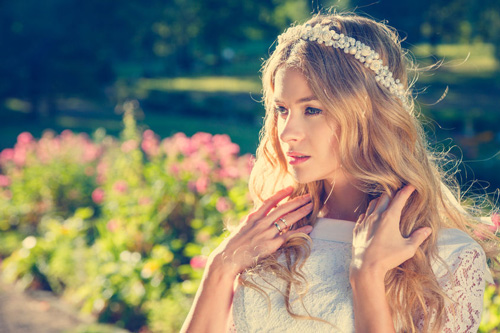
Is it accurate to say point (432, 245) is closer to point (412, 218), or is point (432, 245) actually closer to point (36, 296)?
point (412, 218)

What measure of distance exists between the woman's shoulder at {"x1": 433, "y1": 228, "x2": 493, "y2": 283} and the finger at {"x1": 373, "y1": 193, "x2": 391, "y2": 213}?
24cm

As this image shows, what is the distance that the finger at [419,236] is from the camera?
1818 millimetres

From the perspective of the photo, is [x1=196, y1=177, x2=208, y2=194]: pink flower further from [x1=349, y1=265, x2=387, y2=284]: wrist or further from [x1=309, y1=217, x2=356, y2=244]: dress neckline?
[x1=349, y1=265, x2=387, y2=284]: wrist

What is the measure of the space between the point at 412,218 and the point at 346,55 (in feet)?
2.03

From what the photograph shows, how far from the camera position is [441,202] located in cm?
213

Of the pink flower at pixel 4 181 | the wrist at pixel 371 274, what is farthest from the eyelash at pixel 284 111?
the pink flower at pixel 4 181

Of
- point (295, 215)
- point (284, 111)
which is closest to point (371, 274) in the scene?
point (295, 215)

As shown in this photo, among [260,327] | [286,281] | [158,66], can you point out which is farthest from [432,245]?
[158,66]

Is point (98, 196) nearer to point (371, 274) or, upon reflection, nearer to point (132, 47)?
point (371, 274)

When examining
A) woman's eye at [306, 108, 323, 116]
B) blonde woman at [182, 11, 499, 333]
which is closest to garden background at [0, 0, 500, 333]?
blonde woman at [182, 11, 499, 333]

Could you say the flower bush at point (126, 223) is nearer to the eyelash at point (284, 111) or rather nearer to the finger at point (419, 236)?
the finger at point (419, 236)

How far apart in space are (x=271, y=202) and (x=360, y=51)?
0.68m

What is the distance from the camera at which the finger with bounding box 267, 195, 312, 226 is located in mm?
2085

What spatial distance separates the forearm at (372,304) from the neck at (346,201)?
0.43 meters
